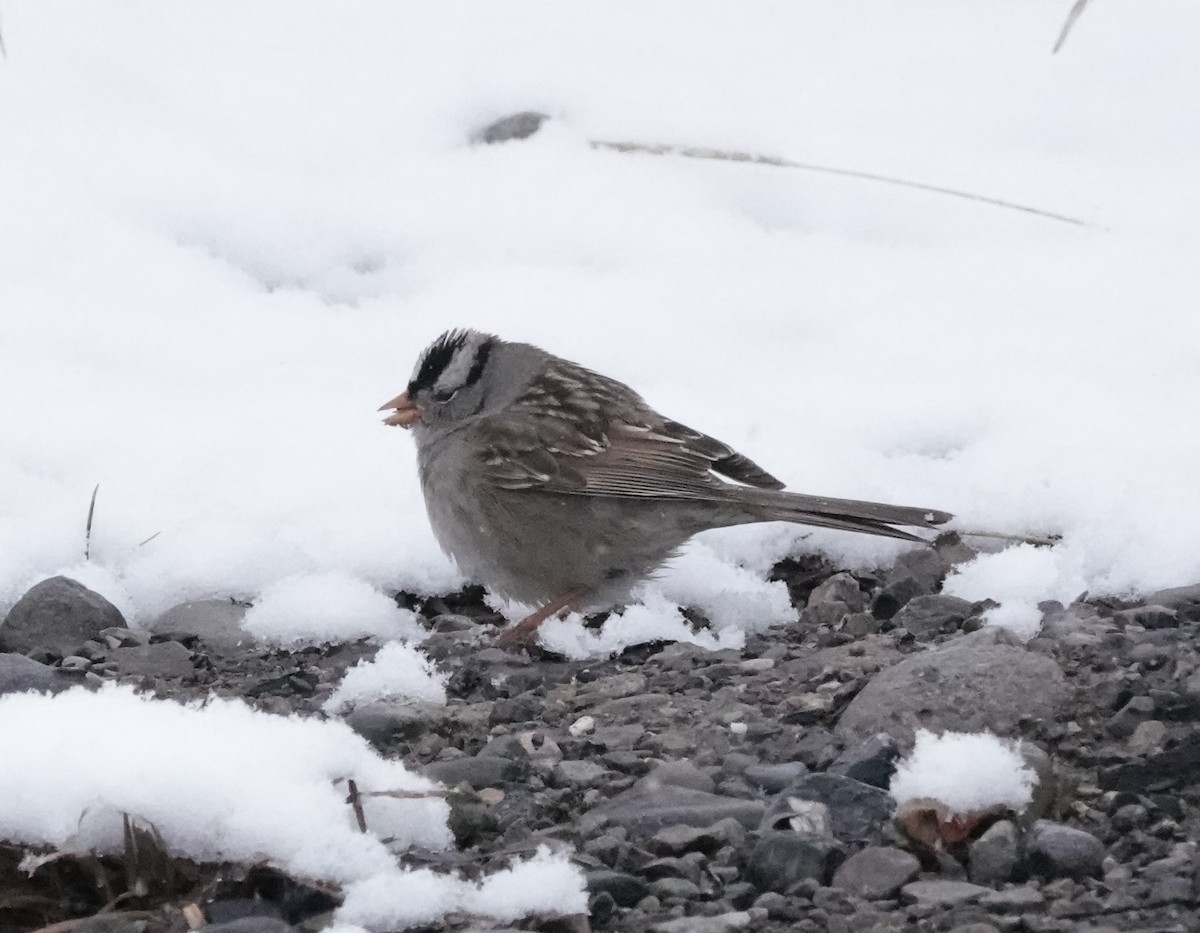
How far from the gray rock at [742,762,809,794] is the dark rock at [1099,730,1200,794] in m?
0.60

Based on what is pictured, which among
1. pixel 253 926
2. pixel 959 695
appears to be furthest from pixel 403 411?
pixel 253 926

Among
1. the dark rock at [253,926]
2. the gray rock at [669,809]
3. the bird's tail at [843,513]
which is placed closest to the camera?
the dark rock at [253,926]

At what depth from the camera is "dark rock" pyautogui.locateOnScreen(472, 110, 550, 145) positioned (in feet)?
26.6

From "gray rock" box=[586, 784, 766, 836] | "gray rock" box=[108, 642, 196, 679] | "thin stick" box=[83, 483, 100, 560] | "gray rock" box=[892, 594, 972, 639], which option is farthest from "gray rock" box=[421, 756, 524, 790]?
"thin stick" box=[83, 483, 100, 560]

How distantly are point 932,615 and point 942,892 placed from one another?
183cm

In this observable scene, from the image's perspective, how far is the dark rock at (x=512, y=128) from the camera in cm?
812

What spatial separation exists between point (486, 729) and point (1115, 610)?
1665 mm

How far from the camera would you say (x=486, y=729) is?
4.12m

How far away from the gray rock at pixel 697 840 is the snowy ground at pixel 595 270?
1.50 m

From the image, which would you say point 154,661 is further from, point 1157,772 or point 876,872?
point 1157,772

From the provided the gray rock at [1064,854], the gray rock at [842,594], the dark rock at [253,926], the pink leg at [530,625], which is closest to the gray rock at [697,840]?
the gray rock at [1064,854]

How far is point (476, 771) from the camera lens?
3629 millimetres

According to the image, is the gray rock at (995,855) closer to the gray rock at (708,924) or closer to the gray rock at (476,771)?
the gray rock at (708,924)

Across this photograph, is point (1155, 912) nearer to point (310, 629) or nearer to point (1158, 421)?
point (310, 629)
